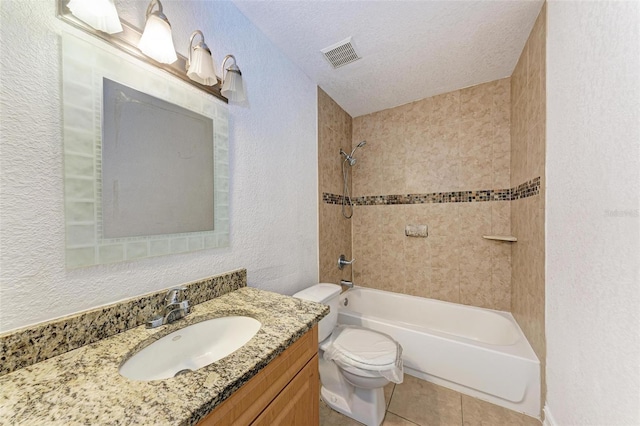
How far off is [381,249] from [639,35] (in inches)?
77.1

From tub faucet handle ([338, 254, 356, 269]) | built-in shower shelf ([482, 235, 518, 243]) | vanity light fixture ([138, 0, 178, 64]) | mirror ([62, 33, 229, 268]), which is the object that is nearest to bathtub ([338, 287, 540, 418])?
tub faucet handle ([338, 254, 356, 269])

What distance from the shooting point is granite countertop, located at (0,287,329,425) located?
1.35 ft

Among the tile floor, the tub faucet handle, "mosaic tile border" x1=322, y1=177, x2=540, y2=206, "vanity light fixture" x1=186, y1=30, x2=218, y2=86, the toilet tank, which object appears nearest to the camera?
"vanity light fixture" x1=186, y1=30, x2=218, y2=86

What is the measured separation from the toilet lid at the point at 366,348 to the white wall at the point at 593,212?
0.74 metres

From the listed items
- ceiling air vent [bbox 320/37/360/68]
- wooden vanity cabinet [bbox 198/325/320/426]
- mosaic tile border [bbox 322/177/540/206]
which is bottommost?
wooden vanity cabinet [bbox 198/325/320/426]

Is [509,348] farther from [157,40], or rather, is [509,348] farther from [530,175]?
[157,40]

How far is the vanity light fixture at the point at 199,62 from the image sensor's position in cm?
91

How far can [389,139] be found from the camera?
227cm

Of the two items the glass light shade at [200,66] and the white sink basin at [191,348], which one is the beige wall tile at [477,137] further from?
the white sink basin at [191,348]

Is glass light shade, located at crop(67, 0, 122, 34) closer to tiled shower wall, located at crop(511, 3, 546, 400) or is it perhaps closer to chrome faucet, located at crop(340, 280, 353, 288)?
tiled shower wall, located at crop(511, 3, 546, 400)

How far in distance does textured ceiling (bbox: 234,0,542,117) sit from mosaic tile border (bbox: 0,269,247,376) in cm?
153

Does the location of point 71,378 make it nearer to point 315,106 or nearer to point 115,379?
point 115,379

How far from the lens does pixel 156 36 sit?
78 cm

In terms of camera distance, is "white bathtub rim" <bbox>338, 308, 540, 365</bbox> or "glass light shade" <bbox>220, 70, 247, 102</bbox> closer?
"glass light shade" <bbox>220, 70, 247, 102</bbox>
